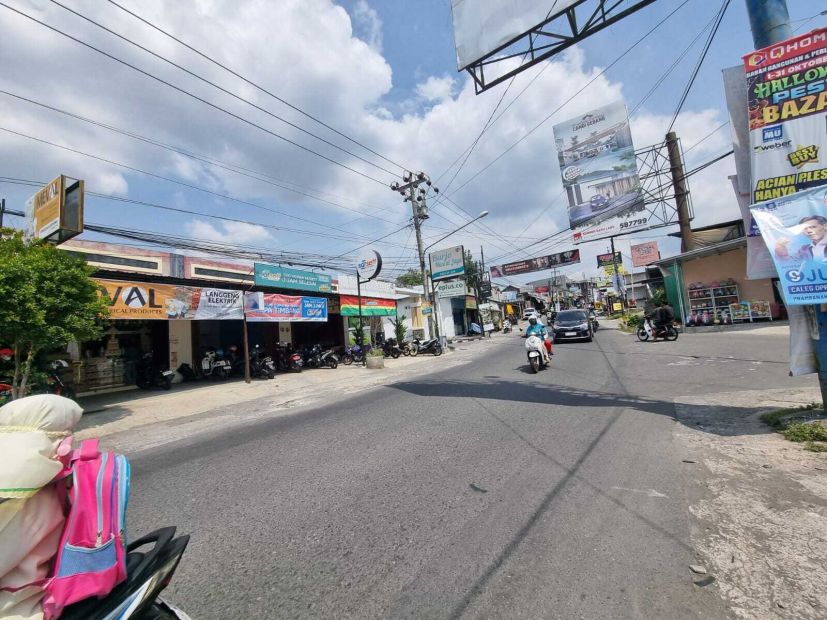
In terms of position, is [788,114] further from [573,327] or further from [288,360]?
[288,360]

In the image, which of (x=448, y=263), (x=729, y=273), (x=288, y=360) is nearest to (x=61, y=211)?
(x=288, y=360)

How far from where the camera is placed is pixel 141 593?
4.85 feet

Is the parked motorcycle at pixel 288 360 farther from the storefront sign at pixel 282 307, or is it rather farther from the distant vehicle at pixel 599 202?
the distant vehicle at pixel 599 202

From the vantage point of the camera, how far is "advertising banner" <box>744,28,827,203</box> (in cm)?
458

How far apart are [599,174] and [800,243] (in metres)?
15.6

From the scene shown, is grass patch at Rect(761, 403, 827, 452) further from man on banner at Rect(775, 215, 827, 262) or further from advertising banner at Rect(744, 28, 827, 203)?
advertising banner at Rect(744, 28, 827, 203)

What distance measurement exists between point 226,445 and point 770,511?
6.20 m

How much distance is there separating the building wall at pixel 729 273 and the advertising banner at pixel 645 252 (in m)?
21.6

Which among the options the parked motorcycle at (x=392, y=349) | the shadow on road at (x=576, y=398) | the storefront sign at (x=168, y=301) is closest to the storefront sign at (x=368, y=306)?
the parked motorcycle at (x=392, y=349)

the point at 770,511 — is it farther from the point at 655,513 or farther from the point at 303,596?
the point at 303,596

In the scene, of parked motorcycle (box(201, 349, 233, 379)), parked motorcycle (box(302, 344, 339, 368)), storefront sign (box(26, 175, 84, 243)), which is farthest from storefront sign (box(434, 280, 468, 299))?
storefront sign (box(26, 175, 84, 243))

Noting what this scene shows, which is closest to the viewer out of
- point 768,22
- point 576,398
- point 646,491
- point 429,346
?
point 646,491

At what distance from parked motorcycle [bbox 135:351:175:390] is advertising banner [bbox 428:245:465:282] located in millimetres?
17059

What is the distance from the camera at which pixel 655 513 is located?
3.06 m
